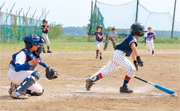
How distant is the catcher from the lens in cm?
438

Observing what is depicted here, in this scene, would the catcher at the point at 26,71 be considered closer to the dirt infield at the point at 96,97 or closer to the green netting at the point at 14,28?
the dirt infield at the point at 96,97

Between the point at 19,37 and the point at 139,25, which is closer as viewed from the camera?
the point at 139,25

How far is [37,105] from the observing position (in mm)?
4223

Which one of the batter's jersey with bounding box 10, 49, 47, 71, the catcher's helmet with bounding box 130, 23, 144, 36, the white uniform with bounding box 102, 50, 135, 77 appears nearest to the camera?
the batter's jersey with bounding box 10, 49, 47, 71

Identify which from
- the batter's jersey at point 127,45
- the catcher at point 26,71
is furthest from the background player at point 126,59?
the catcher at point 26,71

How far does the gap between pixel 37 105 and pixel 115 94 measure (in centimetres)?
181

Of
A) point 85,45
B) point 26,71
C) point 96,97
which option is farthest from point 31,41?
point 85,45

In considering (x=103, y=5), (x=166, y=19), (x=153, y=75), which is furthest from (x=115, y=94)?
(x=166, y=19)

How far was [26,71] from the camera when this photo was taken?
4.65m

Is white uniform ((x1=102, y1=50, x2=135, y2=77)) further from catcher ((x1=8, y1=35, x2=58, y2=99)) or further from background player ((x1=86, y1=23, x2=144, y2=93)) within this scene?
catcher ((x1=8, y1=35, x2=58, y2=99))

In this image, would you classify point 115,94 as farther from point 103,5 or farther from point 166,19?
point 166,19

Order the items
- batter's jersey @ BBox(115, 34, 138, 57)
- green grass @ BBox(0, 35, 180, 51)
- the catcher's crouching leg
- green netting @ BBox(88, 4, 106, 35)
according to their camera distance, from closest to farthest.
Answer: the catcher's crouching leg, batter's jersey @ BBox(115, 34, 138, 57), green grass @ BBox(0, 35, 180, 51), green netting @ BBox(88, 4, 106, 35)

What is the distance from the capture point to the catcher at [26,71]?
14.4 feet

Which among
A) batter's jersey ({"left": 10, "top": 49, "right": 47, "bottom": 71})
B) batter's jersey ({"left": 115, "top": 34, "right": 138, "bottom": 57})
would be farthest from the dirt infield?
batter's jersey ({"left": 115, "top": 34, "right": 138, "bottom": 57})
